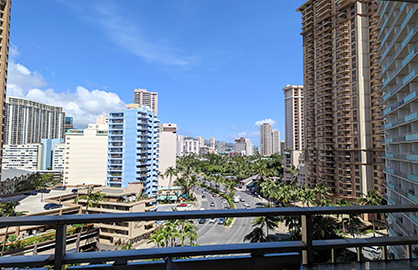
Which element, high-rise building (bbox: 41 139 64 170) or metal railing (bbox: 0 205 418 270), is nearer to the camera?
metal railing (bbox: 0 205 418 270)

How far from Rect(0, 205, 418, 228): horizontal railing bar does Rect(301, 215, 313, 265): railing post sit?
6 centimetres

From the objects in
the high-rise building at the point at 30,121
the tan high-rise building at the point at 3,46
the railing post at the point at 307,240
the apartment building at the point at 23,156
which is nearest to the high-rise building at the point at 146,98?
the high-rise building at the point at 30,121

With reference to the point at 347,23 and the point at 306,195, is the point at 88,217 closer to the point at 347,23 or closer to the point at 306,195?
the point at 306,195

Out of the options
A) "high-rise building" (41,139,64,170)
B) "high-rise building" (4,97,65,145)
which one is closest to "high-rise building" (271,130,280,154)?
"high-rise building" (41,139,64,170)

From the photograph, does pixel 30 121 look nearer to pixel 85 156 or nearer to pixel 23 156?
pixel 23 156

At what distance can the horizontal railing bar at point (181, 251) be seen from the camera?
1.31 m

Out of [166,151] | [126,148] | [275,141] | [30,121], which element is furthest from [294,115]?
→ [30,121]

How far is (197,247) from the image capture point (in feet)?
4.67

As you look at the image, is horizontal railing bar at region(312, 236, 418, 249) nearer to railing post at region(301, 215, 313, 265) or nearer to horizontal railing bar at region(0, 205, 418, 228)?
railing post at region(301, 215, 313, 265)

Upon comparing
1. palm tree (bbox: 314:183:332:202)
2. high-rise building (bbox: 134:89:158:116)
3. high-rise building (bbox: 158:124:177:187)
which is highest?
high-rise building (bbox: 134:89:158:116)

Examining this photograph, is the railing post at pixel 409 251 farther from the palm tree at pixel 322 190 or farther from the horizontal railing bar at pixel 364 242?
the palm tree at pixel 322 190

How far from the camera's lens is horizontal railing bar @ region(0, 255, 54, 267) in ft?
3.97

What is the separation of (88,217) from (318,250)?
144 cm

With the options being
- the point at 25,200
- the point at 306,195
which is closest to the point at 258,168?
the point at 306,195
